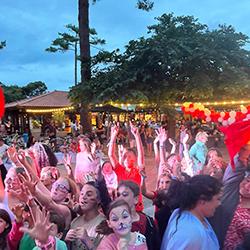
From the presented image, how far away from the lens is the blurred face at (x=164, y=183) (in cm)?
371

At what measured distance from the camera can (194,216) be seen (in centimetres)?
258

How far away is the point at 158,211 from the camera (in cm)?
350

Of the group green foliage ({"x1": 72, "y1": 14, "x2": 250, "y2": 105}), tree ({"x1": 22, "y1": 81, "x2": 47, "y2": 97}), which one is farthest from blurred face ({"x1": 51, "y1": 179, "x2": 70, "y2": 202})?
tree ({"x1": 22, "y1": 81, "x2": 47, "y2": 97})

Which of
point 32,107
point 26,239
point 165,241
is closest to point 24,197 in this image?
point 26,239

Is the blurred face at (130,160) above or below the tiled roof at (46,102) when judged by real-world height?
below

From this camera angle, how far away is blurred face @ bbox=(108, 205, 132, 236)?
265 centimetres

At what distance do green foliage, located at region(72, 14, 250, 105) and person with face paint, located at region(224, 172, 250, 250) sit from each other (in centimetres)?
1019

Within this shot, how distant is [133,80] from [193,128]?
7113 millimetres

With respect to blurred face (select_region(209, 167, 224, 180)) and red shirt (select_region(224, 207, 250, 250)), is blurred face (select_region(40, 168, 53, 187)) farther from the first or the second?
red shirt (select_region(224, 207, 250, 250))

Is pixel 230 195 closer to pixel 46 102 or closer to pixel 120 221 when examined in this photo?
pixel 120 221

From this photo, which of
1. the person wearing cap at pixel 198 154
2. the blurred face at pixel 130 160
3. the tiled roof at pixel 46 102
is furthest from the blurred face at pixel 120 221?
the tiled roof at pixel 46 102

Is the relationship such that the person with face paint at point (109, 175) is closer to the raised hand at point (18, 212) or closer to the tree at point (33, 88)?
the raised hand at point (18, 212)

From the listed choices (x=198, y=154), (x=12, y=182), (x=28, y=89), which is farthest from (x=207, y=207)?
(x=28, y=89)

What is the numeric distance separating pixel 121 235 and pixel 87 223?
55 cm
